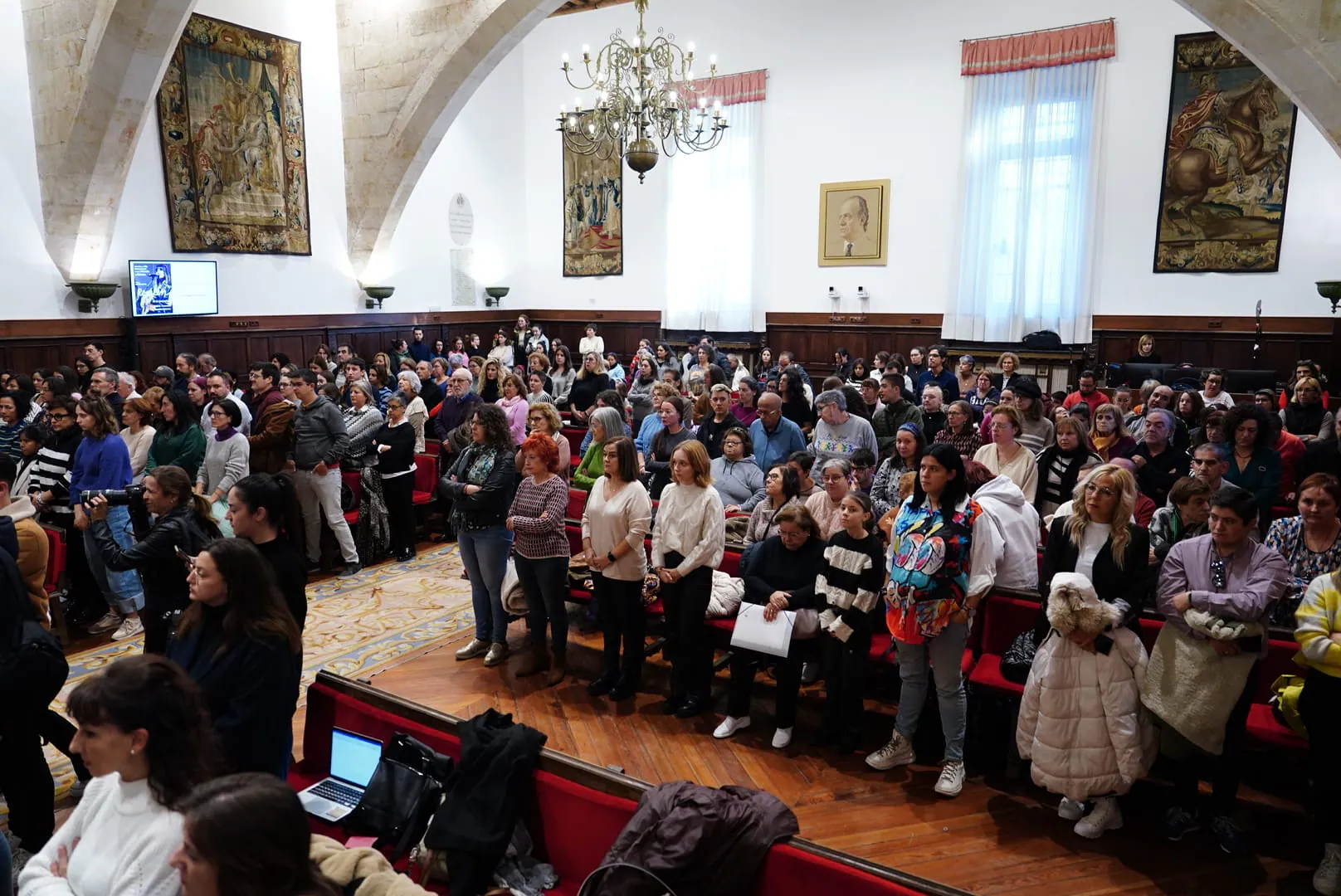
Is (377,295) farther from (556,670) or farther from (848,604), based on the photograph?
(848,604)

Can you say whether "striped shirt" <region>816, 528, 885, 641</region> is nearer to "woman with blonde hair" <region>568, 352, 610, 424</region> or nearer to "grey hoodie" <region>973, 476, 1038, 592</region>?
"grey hoodie" <region>973, 476, 1038, 592</region>

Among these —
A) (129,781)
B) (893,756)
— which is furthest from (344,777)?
(893,756)

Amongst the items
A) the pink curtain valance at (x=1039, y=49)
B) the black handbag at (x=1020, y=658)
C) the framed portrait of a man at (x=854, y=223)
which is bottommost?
the black handbag at (x=1020, y=658)

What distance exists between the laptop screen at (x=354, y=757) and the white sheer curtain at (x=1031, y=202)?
39.5ft

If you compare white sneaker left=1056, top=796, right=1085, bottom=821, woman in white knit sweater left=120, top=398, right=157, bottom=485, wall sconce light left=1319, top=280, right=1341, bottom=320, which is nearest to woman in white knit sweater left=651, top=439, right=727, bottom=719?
white sneaker left=1056, top=796, right=1085, bottom=821

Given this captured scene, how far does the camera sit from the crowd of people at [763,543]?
3.08 meters

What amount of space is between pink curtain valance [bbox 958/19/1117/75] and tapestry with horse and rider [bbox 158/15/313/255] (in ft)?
34.2

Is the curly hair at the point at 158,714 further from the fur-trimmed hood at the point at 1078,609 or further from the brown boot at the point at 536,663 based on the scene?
the brown boot at the point at 536,663

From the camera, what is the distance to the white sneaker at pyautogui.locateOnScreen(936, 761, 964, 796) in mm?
3750

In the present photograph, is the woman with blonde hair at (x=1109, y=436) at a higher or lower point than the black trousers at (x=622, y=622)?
higher

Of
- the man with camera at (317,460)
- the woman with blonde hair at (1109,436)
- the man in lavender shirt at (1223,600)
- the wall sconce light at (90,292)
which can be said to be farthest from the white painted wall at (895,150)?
the man in lavender shirt at (1223,600)

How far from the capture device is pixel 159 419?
693 cm

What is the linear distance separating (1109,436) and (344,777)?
489cm

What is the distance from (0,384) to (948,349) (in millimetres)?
12197
